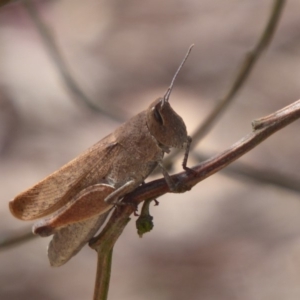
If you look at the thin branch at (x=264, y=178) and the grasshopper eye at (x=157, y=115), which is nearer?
the grasshopper eye at (x=157, y=115)

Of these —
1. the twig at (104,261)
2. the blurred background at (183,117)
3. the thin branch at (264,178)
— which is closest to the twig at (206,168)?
the twig at (104,261)

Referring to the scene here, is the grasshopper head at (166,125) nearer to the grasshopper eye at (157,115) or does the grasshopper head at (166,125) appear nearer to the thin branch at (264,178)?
the grasshopper eye at (157,115)

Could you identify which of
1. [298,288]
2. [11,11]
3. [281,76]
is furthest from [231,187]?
[11,11]

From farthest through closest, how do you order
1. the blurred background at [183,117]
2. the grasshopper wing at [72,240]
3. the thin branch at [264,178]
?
1. the blurred background at [183,117]
2. the thin branch at [264,178]
3. the grasshopper wing at [72,240]

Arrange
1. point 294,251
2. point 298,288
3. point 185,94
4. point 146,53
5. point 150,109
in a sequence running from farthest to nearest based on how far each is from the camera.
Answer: point 146,53
point 185,94
point 294,251
point 298,288
point 150,109

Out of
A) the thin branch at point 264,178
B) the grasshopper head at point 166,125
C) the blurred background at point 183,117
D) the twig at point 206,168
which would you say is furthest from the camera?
the blurred background at point 183,117

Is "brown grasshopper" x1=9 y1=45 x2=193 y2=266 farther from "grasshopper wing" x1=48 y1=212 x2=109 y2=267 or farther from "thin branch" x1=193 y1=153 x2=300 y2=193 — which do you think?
"thin branch" x1=193 y1=153 x2=300 y2=193

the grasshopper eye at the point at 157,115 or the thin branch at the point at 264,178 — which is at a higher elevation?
the grasshopper eye at the point at 157,115

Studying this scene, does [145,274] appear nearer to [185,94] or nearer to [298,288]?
[298,288]
